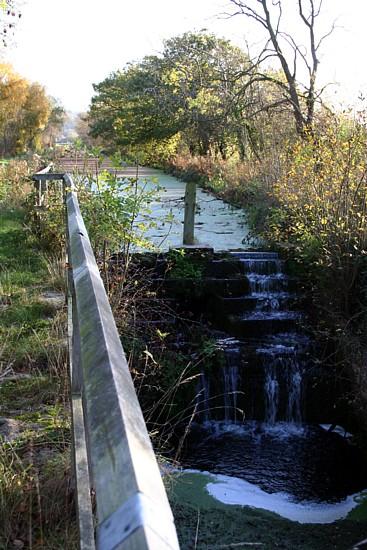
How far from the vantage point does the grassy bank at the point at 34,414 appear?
2.79 m

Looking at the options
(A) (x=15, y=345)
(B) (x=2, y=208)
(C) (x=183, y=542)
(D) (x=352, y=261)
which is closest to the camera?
(C) (x=183, y=542)

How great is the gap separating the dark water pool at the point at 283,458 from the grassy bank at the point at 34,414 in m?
2.23

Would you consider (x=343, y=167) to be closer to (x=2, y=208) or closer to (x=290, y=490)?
(x=290, y=490)

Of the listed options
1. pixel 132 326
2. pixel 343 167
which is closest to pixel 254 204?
pixel 343 167

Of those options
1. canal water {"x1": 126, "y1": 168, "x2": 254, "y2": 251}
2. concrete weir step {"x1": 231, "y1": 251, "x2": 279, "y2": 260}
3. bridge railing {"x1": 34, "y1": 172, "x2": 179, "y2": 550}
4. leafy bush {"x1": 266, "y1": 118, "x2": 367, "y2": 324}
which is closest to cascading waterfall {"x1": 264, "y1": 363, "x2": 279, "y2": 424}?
Answer: leafy bush {"x1": 266, "y1": 118, "x2": 367, "y2": 324}

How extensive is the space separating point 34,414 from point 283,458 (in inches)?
142

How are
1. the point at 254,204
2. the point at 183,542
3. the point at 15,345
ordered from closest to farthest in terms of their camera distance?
the point at 183,542, the point at 15,345, the point at 254,204

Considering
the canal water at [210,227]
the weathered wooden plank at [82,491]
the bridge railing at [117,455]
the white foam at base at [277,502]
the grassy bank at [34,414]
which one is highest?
the bridge railing at [117,455]

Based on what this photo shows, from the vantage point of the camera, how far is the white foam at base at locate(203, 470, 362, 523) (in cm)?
580

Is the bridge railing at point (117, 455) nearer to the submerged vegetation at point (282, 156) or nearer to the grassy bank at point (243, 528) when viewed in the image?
the grassy bank at point (243, 528)

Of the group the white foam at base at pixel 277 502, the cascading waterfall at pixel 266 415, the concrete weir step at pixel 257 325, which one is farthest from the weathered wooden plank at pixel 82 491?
the concrete weir step at pixel 257 325

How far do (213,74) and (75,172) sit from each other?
952cm

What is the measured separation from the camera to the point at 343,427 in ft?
25.4

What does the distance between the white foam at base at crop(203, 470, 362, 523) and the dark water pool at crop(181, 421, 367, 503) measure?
0.08 meters
